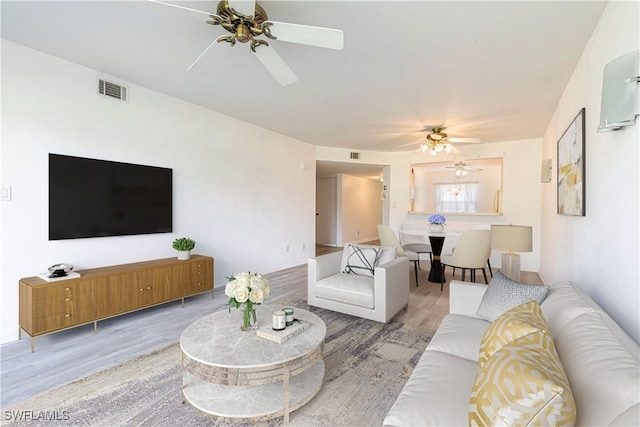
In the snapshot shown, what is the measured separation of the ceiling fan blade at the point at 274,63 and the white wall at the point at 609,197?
1.94 metres

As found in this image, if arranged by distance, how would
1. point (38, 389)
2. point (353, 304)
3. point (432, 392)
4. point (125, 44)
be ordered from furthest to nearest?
point (353, 304) < point (125, 44) < point (38, 389) < point (432, 392)

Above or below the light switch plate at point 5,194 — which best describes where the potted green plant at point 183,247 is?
below

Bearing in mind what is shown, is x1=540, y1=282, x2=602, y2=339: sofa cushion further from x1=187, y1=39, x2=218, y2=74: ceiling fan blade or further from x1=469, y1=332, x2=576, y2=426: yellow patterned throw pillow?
x1=187, y1=39, x2=218, y2=74: ceiling fan blade

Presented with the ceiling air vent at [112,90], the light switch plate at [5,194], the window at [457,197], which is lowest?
the light switch plate at [5,194]

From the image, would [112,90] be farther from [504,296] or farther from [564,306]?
[564,306]

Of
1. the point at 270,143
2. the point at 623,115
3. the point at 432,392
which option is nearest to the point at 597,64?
the point at 623,115

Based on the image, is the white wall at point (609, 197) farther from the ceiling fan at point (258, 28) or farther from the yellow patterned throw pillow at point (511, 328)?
the ceiling fan at point (258, 28)

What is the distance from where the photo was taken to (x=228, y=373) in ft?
4.94

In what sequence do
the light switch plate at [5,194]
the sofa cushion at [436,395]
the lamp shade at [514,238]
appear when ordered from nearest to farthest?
1. the sofa cushion at [436,395]
2. the light switch plate at [5,194]
3. the lamp shade at [514,238]

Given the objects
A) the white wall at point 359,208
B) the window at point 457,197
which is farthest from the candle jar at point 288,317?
the white wall at point 359,208

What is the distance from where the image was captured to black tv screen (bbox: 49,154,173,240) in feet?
9.13

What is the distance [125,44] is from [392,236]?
153 inches

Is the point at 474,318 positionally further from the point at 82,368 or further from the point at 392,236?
the point at 82,368

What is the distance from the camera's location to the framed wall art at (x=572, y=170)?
224 centimetres
